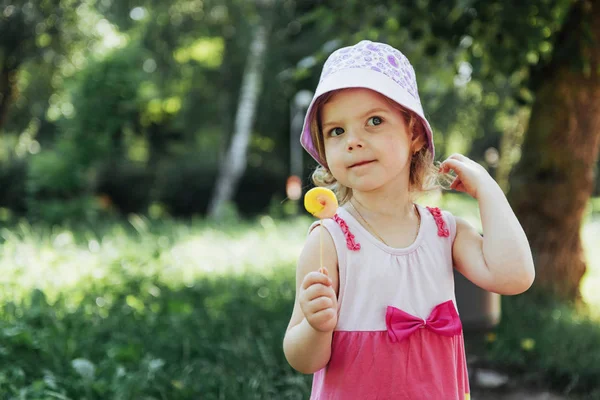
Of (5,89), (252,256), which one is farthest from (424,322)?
(5,89)

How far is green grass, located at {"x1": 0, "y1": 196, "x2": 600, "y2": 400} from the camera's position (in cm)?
321

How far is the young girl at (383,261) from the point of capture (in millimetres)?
1696

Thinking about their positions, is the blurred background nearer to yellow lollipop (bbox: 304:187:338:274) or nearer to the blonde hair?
the blonde hair

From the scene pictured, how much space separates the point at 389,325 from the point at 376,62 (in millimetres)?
654

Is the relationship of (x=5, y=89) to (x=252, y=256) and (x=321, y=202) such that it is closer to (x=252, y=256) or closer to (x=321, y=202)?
(x=252, y=256)

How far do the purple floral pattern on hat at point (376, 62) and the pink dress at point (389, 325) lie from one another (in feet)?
1.25

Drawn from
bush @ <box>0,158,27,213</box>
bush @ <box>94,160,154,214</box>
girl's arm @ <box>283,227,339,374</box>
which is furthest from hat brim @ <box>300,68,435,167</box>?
bush @ <box>94,160,154,214</box>

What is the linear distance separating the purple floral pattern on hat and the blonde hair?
8 centimetres

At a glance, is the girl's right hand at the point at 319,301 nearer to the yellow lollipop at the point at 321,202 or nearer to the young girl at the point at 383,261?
the young girl at the point at 383,261

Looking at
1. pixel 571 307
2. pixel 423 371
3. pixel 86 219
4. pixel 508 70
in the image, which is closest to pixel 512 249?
pixel 423 371

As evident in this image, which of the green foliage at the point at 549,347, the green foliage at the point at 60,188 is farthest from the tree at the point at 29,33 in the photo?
the green foliage at the point at 549,347

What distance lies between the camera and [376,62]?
5.80ft

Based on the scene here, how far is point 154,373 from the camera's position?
130 inches

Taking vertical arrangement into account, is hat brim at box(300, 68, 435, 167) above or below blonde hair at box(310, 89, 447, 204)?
above
